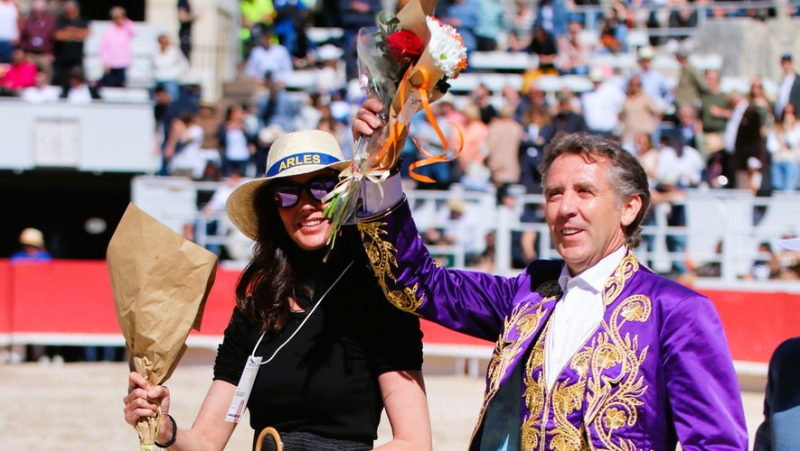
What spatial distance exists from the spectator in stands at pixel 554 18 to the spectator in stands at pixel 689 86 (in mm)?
2406

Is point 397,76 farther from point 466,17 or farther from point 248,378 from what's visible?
point 466,17

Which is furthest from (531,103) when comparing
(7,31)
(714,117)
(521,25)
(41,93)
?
(7,31)

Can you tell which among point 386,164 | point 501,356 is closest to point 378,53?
point 386,164

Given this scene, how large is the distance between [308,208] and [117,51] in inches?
573

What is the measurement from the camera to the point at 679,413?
3.00 m

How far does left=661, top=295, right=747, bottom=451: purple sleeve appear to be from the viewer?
2961mm

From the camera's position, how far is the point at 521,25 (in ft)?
64.6

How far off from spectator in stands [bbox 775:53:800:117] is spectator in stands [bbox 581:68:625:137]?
1894 millimetres

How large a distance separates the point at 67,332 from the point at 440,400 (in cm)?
507

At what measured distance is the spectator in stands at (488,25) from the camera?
1719 centimetres

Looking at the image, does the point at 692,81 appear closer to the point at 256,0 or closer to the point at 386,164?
the point at 256,0

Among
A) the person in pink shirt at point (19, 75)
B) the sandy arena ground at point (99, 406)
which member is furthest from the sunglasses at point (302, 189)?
the person in pink shirt at point (19, 75)

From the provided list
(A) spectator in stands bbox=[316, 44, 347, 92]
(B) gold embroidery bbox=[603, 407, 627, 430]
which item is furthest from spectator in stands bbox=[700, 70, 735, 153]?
(B) gold embroidery bbox=[603, 407, 627, 430]

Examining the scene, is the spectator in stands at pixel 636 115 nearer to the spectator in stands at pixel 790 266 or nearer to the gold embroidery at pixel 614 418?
the spectator in stands at pixel 790 266
